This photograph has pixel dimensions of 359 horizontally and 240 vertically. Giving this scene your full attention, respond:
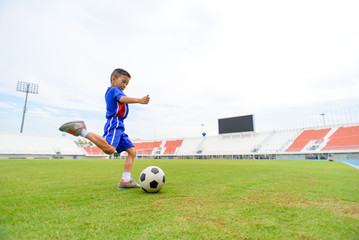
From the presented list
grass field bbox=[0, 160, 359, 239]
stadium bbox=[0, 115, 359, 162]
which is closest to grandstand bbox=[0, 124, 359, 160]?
stadium bbox=[0, 115, 359, 162]

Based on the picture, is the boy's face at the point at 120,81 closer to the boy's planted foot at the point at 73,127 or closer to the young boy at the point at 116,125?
the young boy at the point at 116,125

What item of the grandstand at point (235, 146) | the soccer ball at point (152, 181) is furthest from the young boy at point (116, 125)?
the grandstand at point (235, 146)

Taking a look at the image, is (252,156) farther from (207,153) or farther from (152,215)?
(152,215)

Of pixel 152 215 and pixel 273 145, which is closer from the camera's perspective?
pixel 152 215

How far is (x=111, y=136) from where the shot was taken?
3.15m

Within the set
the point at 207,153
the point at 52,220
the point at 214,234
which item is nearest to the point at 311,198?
the point at 214,234

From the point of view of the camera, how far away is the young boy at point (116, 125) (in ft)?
9.54

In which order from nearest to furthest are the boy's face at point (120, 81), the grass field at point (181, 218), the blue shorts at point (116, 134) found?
the grass field at point (181, 218) → the blue shorts at point (116, 134) → the boy's face at point (120, 81)

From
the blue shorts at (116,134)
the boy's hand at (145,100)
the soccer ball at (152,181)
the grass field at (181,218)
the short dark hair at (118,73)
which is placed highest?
the short dark hair at (118,73)

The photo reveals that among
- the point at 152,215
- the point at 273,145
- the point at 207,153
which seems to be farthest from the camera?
the point at 207,153

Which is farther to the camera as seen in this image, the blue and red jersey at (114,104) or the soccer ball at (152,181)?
the blue and red jersey at (114,104)

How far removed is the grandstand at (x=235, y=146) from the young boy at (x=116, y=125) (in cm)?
3153

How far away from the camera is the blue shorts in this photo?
3143 mm

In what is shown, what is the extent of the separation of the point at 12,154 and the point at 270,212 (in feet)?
151
